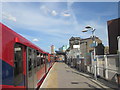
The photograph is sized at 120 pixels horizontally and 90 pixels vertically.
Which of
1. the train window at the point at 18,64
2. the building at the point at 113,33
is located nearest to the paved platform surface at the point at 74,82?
the train window at the point at 18,64

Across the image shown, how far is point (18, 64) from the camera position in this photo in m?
4.44

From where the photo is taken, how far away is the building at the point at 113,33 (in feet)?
134

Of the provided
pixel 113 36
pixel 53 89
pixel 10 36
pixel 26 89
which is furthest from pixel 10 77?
pixel 113 36

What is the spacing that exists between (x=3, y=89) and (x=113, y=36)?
42.6 metres

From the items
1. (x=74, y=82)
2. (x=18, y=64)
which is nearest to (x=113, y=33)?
(x=74, y=82)

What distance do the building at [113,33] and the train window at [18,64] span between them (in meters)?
38.6

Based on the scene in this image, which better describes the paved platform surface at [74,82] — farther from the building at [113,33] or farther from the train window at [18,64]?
the building at [113,33]

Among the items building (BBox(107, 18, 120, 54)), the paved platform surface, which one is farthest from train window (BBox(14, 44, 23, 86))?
building (BBox(107, 18, 120, 54))

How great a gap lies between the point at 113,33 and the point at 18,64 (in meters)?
41.8

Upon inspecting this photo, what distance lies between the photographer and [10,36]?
3955mm

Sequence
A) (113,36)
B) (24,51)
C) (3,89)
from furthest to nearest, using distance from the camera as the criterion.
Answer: (113,36), (24,51), (3,89)

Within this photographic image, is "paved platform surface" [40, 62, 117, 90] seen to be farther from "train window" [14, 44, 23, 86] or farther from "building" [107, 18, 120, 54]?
"building" [107, 18, 120, 54]

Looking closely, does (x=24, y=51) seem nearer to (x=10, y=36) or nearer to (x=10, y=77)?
(x=10, y=36)

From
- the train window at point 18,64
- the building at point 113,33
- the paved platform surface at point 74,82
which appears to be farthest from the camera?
the building at point 113,33
